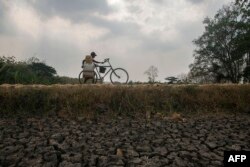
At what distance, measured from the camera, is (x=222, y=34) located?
124 feet

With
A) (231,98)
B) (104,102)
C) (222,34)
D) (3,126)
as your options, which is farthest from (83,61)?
(222,34)

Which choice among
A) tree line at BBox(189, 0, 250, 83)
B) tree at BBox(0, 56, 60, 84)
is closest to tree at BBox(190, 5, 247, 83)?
tree line at BBox(189, 0, 250, 83)

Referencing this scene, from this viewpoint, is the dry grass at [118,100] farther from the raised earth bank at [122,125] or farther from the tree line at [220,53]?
the tree line at [220,53]

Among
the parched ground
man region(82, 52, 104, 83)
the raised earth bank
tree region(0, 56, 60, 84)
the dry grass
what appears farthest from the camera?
tree region(0, 56, 60, 84)

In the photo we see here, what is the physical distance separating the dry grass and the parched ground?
75cm

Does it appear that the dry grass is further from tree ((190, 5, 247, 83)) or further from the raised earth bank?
tree ((190, 5, 247, 83))

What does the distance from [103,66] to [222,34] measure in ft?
83.8

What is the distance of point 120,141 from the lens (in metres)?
9.51

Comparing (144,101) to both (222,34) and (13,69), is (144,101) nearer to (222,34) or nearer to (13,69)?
(13,69)

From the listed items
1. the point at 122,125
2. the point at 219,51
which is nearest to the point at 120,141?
the point at 122,125

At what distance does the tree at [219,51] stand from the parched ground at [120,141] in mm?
25206

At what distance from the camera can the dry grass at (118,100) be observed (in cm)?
1215

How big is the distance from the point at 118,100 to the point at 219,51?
27.0 m

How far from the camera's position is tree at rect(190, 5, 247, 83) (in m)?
36.2
